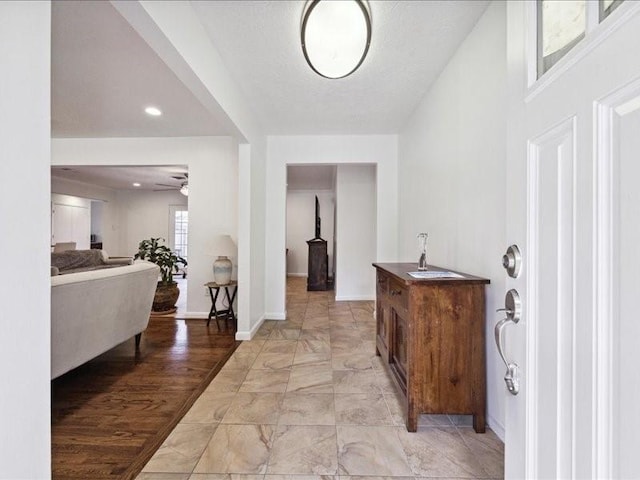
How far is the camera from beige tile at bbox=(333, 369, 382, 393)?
2.28 m

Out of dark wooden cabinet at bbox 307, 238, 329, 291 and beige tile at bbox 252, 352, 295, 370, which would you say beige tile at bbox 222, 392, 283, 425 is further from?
dark wooden cabinet at bbox 307, 238, 329, 291

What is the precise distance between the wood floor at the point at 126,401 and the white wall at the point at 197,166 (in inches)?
46.8

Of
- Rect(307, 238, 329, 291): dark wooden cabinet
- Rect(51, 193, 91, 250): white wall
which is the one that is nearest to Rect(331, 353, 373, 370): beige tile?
Rect(307, 238, 329, 291): dark wooden cabinet

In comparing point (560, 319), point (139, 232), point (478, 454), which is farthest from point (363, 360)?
point (139, 232)

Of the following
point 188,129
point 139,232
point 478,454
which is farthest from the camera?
point 139,232

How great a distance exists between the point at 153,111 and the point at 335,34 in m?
2.51

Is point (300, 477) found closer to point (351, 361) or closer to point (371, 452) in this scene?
point (371, 452)

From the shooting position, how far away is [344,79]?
8.83 feet

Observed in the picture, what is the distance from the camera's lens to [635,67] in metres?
0.48

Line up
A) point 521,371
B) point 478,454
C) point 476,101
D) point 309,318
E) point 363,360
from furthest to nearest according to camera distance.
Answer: point 309,318 → point 363,360 → point 476,101 → point 478,454 → point 521,371

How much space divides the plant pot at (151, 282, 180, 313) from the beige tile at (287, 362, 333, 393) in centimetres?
282

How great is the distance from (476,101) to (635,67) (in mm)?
1697

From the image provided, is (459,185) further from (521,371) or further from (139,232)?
(139,232)

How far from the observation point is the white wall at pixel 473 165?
67.6 inches
